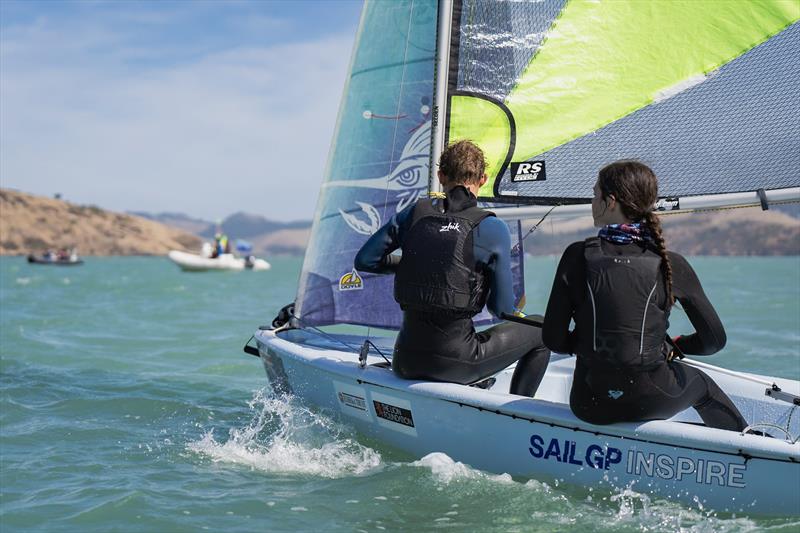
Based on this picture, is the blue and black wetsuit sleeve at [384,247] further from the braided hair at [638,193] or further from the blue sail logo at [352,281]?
the blue sail logo at [352,281]

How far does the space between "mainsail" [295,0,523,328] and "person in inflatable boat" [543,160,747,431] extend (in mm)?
2354

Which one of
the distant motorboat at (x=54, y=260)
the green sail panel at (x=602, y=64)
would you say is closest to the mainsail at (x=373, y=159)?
the green sail panel at (x=602, y=64)

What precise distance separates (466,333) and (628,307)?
3.51 feet

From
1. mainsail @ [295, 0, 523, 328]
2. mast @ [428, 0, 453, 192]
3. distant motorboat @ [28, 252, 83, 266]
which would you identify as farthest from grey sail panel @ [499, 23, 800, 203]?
distant motorboat @ [28, 252, 83, 266]

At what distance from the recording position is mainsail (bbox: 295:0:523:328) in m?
5.81

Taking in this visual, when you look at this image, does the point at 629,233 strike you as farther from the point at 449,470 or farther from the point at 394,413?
the point at 394,413

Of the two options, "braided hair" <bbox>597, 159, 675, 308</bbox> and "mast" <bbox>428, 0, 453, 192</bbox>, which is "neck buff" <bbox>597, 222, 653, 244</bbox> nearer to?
"braided hair" <bbox>597, 159, 675, 308</bbox>

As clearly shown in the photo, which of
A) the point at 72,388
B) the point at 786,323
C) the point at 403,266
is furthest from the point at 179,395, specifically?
the point at 786,323

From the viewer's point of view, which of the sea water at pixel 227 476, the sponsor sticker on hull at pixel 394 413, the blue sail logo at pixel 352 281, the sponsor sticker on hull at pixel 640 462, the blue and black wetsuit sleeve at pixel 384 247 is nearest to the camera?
the sponsor sticker on hull at pixel 640 462

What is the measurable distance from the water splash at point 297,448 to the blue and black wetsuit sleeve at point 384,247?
42.2 inches

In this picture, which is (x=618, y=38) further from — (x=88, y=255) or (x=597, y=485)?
(x=88, y=255)

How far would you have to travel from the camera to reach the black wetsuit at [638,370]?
3.38 metres

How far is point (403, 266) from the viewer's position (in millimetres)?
4199

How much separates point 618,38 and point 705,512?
2.85 meters
